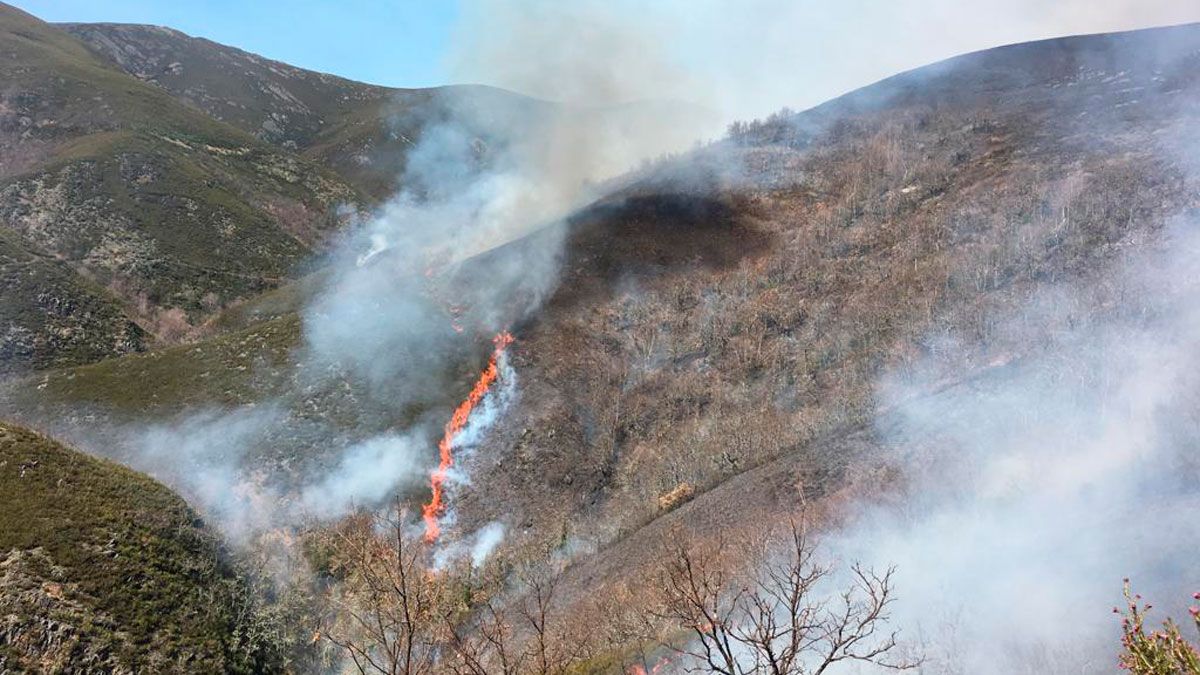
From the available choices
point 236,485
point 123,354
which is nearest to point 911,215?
point 236,485

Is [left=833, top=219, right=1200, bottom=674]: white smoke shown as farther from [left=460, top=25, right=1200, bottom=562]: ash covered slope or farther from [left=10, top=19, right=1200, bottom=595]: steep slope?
[left=10, top=19, right=1200, bottom=595]: steep slope

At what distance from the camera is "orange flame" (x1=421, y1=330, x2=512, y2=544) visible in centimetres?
3309

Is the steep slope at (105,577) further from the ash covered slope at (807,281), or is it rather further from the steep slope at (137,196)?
the steep slope at (137,196)

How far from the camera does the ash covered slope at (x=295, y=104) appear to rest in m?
128

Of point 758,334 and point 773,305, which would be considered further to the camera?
point 773,305

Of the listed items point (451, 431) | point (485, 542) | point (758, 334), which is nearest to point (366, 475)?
point (451, 431)

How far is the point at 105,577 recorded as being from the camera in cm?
2289

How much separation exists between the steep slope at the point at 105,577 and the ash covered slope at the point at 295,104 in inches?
3823

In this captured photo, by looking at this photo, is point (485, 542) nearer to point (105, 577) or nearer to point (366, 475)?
point (366, 475)

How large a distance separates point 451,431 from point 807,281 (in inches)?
1025

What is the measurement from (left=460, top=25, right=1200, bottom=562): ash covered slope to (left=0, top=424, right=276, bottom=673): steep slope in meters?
12.3

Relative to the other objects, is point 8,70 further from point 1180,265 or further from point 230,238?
point 1180,265

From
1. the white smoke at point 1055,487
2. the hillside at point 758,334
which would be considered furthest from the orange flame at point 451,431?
the white smoke at point 1055,487

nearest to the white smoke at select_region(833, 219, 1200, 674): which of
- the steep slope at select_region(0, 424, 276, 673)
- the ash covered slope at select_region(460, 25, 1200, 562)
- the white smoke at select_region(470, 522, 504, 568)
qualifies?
the ash covered slope at select_region(460, 25, 1200, 562)
